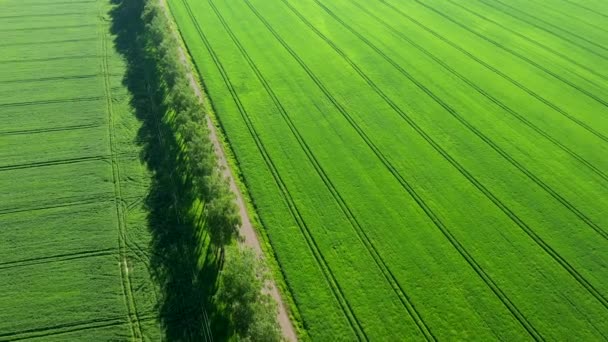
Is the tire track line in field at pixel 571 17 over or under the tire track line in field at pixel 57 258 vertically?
over

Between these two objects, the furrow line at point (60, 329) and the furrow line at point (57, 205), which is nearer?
the furrow line at point (60, 329)

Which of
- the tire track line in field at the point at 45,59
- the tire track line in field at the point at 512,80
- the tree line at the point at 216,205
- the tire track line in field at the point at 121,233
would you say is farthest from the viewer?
the tire track line in field at the point at 45,59

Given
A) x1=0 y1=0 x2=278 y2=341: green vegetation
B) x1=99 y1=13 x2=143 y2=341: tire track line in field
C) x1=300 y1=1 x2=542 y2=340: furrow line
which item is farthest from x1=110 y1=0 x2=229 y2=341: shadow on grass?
x1=300 y1=1 x2=542 y2=340: furrow line

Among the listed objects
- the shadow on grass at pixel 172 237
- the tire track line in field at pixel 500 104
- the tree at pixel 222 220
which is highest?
the tire track line in field at pixel 500 104

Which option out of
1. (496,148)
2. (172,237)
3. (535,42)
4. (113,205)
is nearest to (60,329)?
(172,237)

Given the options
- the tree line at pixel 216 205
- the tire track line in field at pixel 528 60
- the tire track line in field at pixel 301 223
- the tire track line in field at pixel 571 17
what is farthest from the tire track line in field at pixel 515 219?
the tire track line in field at pixel 571 17

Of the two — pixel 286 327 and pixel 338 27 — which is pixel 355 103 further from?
pixel 286 327

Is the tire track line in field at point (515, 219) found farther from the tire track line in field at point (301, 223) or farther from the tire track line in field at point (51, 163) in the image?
the tire track line in field at point (51, 163)
